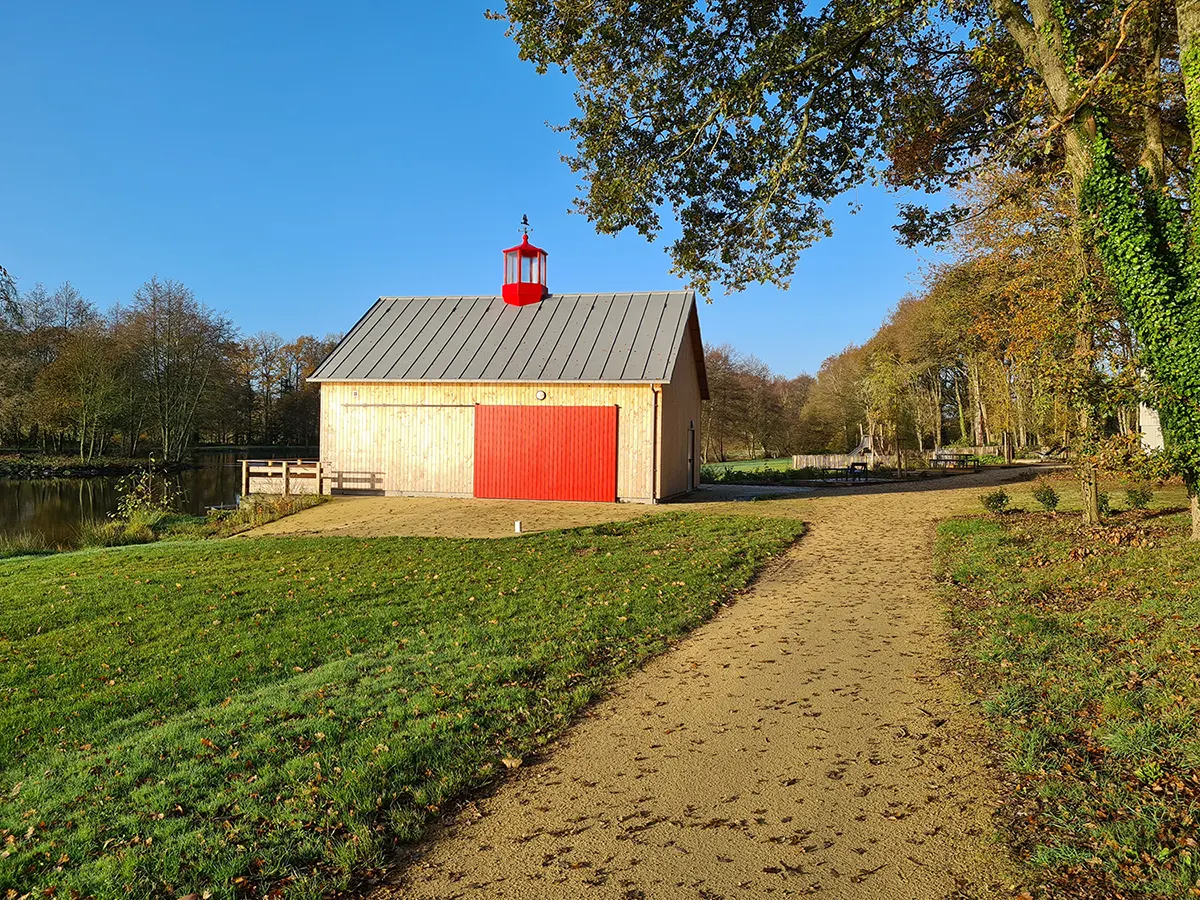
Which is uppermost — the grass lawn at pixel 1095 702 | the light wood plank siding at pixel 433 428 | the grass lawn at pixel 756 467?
the light wood plank siding at pixel 433 428

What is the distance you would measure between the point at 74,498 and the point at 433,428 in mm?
16525

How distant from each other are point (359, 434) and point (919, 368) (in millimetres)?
29176

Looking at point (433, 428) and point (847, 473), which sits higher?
point (433, 428)

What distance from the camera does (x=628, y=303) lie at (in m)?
21.4

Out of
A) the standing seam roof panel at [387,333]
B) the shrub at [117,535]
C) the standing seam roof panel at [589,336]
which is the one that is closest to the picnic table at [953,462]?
the standing seam roof panel at [589,336]

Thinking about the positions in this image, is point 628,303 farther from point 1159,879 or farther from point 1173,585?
point 1159,879

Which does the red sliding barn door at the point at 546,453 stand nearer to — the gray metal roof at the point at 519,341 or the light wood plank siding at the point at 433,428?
the light wood plank siding at the point at 433,428

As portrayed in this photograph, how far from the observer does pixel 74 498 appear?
26984mm

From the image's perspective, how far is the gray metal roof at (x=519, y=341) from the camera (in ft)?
62.5

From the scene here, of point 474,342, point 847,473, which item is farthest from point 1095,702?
point 847,473

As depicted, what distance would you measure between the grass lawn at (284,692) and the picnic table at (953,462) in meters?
20.6

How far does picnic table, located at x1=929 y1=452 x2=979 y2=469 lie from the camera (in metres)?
28.5

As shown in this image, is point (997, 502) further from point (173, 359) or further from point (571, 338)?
point (173, 359)

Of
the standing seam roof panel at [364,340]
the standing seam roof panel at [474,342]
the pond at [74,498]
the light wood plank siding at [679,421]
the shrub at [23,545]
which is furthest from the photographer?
the standing seam roof panel at [364,340]
